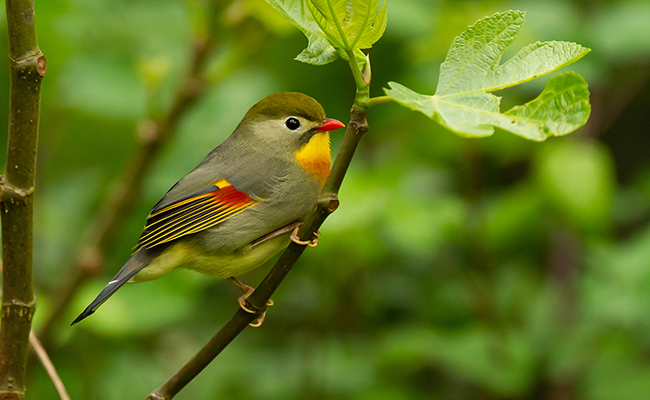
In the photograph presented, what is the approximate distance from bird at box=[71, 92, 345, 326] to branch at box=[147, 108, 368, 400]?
223 mm

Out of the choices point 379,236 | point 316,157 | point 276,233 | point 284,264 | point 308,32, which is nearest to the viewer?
point 308,32

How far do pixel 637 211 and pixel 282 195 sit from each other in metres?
3.10

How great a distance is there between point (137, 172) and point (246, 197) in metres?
1.06

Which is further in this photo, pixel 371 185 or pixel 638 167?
pixel 638 167

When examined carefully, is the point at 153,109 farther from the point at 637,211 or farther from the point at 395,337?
the point at 637,211

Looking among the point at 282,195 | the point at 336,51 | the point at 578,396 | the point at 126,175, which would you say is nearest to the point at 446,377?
the point at 578,396

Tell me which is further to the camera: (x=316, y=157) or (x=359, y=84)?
(x=316, y=157)

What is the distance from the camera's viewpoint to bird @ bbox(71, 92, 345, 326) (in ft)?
5.06

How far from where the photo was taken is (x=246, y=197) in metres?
1.65

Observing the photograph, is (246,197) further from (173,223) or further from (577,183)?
(577,183)

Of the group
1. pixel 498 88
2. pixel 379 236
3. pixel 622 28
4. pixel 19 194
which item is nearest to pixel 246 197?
pixel 19 194

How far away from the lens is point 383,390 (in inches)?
125

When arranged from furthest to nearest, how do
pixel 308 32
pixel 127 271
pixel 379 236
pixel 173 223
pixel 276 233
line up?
1. pixel 379 236
2. pixel 276 233
3. pixel 173 223
4. pixel 127 271
5. pixel 308 32

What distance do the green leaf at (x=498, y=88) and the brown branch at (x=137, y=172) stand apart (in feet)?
5.58
